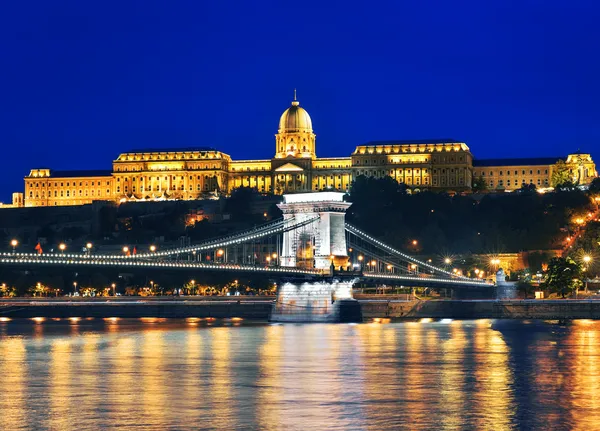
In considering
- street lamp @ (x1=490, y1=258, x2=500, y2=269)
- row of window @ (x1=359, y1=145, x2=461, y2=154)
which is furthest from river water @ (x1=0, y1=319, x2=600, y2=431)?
row of window @ (x1=359, y1=145, x2=461, y2=154)

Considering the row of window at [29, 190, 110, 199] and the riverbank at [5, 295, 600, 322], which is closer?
the riverbank at [5, 295, 600, 322]

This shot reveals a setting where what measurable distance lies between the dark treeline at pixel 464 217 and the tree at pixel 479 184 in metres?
10.1

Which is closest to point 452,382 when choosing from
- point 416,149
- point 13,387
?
point 13,387

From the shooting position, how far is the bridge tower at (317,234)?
5856cm

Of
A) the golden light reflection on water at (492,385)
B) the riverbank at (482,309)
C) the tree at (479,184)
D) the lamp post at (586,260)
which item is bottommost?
the golden light reflection on water at (492,385)

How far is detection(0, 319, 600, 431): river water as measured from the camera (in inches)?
833

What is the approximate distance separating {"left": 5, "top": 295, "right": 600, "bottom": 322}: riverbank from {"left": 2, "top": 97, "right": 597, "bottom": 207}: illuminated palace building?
225 feet

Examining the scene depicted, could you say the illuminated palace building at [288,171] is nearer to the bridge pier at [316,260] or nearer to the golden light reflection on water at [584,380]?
the bridge pier at [316,260]

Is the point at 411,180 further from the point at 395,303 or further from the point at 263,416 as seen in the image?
the point at 263,416

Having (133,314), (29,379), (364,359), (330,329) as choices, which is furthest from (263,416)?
(133,314)

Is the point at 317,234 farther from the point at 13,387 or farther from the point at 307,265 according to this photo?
the point at 13,387

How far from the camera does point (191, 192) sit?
487 feet

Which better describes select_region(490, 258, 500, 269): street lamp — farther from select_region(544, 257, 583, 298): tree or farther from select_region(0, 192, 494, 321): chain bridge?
select_region(0, 192, 494, 321): chain bridge

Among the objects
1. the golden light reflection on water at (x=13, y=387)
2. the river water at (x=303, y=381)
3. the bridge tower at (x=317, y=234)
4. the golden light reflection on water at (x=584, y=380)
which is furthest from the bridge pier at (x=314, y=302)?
the golden light reflection on water at (x=13, y=387)
